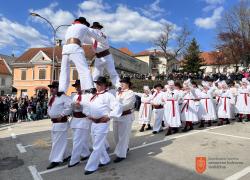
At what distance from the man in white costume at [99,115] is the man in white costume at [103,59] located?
1.41 m

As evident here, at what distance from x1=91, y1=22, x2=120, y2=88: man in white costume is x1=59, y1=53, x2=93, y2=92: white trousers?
0.85 meters

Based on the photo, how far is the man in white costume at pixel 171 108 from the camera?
10.6m

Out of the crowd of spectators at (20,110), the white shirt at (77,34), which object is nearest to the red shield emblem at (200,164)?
the white shirt at (77,34)

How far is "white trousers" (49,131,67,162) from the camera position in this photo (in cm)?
748

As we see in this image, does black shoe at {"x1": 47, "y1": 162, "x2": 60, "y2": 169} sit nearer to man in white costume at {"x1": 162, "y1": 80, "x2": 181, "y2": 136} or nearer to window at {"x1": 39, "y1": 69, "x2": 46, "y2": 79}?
man in white costume at {"x1": 162, "y1": 80, "x2": 181, "y2": 136}

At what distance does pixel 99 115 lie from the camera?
6859mm

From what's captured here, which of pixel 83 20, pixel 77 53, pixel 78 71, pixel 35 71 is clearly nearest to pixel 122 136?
pixel 78 71

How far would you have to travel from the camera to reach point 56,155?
24.6 feet

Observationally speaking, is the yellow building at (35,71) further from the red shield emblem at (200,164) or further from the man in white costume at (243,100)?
the red shield emblem at (200,164)

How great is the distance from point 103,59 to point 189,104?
14.7 feet

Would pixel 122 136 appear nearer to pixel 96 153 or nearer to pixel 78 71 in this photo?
pixel 96 153

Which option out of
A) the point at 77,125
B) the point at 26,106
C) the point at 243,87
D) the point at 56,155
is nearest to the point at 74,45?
the point at 77,125

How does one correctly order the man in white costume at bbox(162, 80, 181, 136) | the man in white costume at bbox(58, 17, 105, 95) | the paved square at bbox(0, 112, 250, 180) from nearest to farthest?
the paved square at bbox(0, 112, 250, 180) → the man in white costume at bbox(58, 17, 105, 95) → the man in white costume at bbox(162, 80, 181, 136)

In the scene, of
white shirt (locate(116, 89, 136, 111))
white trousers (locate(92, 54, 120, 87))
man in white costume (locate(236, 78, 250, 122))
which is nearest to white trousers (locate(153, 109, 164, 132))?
white trousers (locate(92, 54, 120, 87))
